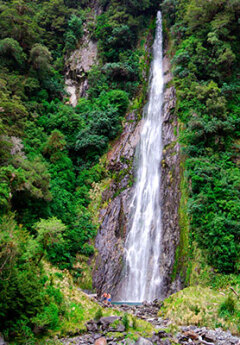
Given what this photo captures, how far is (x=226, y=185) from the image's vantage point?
12.4 metres

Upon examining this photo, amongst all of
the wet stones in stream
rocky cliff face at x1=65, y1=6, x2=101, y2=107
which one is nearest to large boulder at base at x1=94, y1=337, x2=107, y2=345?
the wet stones in stream

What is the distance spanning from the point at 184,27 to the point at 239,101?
9844 millimetres

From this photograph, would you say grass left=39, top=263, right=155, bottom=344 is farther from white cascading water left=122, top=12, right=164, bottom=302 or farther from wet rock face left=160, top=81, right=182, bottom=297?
wet rock face left=160, top=81, right=182, bottom=297

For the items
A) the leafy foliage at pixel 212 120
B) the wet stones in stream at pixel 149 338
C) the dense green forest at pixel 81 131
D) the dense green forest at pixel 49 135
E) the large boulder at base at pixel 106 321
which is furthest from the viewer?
the leafy foliage at pixel 212 120

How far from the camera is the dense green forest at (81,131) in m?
9.33

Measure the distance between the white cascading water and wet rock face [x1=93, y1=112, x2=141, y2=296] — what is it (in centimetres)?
54

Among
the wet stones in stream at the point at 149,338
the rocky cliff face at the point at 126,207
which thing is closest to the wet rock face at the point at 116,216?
the rocky cliff face at the point at 126,207

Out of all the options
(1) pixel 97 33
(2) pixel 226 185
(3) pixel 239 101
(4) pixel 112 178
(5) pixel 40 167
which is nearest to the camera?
(2) pixel 226 185

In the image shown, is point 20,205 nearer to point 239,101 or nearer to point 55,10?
point 239,101

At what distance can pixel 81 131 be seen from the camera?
20391 millimetres

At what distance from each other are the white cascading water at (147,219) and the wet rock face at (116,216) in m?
0.54

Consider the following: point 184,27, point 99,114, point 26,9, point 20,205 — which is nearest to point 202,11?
point 184,27

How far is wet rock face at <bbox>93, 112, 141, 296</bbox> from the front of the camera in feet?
47.3

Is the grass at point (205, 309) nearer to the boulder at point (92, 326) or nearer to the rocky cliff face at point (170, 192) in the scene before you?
the rocky cliff face at point (170, 192)
